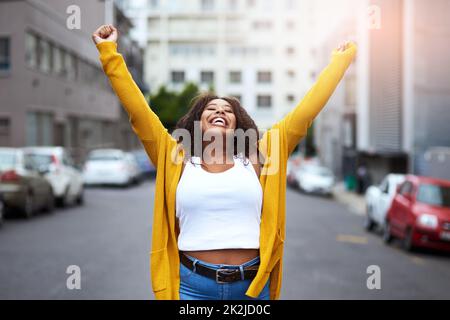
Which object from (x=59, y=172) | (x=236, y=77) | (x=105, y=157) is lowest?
(x=59, y=172)

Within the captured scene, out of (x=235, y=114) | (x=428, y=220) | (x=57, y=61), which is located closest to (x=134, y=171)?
(x=57, y=61)

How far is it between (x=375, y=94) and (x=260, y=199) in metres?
29.7

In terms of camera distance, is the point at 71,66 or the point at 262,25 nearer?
the point at 71,66

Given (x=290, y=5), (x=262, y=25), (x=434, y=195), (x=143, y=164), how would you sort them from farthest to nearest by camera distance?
1. (x=262, y=25)
2. (x=290, y=5)
3. (x=143, y=164)
4. (x=434, y=195)

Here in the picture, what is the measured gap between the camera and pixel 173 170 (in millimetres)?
3119

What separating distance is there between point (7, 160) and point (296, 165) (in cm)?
2462

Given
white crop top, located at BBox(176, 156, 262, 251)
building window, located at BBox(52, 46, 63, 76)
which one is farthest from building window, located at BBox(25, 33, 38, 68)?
white crop top, located at BBox(176, 156, 262, 251)

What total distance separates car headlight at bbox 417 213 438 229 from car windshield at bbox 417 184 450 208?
2.18 feet

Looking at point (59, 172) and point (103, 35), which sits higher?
point (103, 35)

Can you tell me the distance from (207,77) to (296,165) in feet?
121

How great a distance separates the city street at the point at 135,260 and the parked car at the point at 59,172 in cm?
119

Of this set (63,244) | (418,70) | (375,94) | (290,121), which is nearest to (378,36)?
(375,94)

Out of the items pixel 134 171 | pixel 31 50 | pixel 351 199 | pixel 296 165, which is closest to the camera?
pixel 351 199

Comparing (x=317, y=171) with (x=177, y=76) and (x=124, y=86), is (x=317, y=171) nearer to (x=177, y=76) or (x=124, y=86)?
(x=124, y=86)
